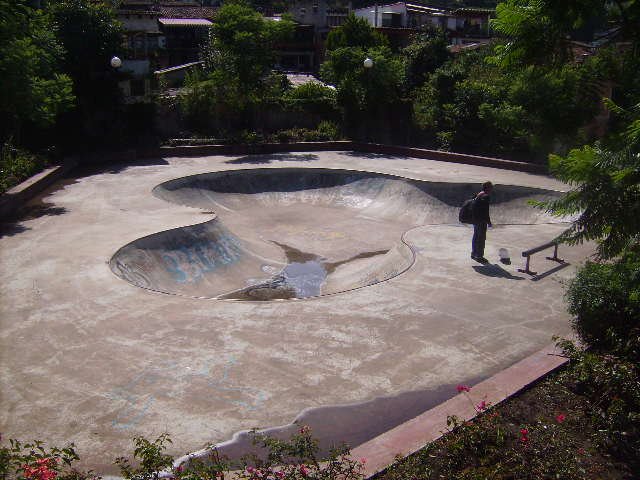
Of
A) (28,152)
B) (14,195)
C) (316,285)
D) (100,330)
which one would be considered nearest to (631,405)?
(100,330)

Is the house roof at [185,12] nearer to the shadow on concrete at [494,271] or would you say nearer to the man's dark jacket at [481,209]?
the man's dark jacket at [481,209]

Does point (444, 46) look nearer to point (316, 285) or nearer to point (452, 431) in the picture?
point (316, 285)

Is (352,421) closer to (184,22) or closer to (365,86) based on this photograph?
(365,86)

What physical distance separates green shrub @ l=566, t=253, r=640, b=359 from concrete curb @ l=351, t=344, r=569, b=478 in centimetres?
52

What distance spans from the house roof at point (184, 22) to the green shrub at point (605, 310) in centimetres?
4739

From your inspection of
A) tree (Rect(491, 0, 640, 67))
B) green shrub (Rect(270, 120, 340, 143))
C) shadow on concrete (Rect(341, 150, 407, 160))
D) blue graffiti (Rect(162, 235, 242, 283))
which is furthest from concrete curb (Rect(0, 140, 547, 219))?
tree (Rect(491, 0, 640, 67))

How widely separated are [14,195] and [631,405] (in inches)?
577

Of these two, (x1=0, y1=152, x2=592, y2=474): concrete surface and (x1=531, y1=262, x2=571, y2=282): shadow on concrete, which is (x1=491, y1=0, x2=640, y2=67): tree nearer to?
(x1=0, y1=152, x2=592, y2=474): concrete surface

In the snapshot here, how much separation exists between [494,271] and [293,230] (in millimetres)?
7919

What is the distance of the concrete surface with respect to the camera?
20.7 ft

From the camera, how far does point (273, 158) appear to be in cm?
2341

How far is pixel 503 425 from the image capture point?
579 centimetres

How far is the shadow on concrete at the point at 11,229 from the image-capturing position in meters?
13.1

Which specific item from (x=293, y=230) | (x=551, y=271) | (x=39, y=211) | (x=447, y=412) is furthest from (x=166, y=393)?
(x=293, y=230)
